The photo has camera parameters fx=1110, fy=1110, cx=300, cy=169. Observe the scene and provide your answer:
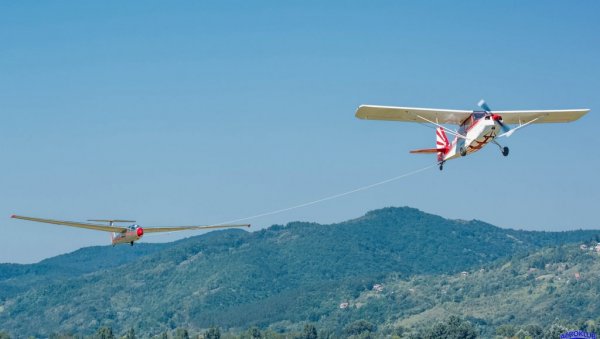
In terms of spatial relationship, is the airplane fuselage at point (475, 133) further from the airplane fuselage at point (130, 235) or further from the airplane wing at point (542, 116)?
the airplane fuselage at point (130, 235)

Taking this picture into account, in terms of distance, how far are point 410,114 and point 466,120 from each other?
4827 millimetres

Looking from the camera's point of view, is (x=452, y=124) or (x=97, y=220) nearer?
(x=452, y=124)

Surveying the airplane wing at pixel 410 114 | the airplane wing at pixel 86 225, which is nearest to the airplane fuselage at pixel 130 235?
the airplane wing at pixel 86 225

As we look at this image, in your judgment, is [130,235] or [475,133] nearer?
[475,133]

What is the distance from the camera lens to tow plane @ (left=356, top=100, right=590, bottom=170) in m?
81.3

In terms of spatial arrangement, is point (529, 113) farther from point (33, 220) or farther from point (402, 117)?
point (33, 220)

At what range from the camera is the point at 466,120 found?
85.3m

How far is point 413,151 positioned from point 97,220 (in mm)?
28135

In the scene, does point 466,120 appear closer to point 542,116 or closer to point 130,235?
point 542,116

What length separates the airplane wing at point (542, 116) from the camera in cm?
8600

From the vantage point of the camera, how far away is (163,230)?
335 ft

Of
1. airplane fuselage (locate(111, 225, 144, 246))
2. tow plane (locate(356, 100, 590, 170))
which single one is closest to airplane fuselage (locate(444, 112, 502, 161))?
tow plane (locate(356, 100, 590, 170))

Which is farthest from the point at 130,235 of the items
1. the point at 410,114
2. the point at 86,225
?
the point at 410,114

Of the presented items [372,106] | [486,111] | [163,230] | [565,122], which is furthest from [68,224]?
[565,122]
